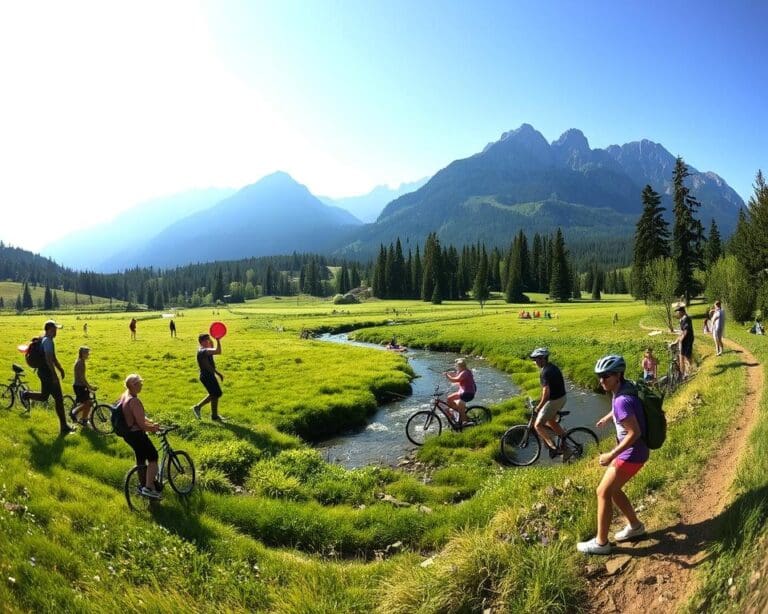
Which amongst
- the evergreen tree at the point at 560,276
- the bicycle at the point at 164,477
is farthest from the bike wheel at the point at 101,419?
the evergreen tree at the point at 560,276

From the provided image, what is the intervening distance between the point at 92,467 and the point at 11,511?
11.9ft

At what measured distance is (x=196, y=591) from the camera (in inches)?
307

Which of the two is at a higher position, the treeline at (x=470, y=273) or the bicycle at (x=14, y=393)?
the treeline at (x=470, y=273)

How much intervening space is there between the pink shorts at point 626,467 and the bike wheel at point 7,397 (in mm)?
20819

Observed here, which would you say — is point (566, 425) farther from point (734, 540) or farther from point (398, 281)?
point (398, 281)

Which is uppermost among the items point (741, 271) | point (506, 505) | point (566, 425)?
point (741, 271)

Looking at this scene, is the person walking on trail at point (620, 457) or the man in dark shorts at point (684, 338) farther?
the man in dark shorts at point (684, 338)

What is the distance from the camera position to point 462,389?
17.7 metres

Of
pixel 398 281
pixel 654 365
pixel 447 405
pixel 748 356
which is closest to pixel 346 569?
pixel 447 405

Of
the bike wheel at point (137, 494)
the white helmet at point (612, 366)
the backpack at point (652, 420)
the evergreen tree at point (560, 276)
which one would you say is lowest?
the bike wheel at point (137, 494)

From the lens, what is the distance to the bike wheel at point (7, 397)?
58.6 feet

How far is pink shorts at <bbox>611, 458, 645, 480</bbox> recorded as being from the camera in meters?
6.71

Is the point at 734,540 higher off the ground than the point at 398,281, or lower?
lower

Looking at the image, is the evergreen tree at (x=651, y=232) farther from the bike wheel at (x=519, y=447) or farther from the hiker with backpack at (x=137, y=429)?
the hiker with backpack at (x=137, y=429)
